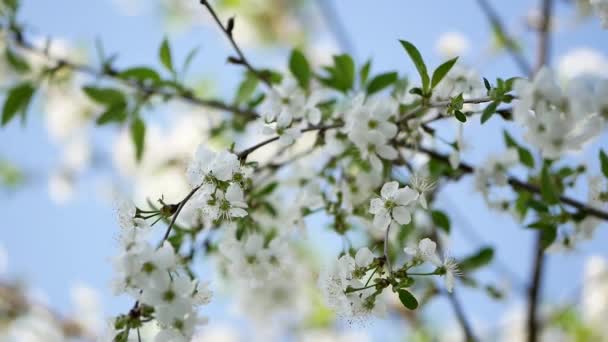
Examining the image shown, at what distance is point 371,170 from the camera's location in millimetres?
1021

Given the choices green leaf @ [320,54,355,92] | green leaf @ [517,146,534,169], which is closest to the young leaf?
green leaf @ [517,146,534,169]

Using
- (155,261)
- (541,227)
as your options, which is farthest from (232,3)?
(155,261)

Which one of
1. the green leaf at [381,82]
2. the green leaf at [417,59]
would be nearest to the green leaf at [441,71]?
the green leaf at [417,59]

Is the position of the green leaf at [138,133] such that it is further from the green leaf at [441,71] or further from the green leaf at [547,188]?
the green leaf at [547,188]

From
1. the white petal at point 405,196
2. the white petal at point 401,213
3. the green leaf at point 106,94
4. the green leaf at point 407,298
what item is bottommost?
the green leaf at point 407,298

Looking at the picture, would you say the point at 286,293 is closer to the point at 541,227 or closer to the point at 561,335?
the point at 561,335

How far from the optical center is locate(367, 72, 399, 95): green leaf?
1126 millimetres

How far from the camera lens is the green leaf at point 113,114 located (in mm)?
1283

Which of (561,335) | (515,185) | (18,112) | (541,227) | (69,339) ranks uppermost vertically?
(69,339)

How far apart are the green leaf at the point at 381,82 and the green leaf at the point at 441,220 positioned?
246mm

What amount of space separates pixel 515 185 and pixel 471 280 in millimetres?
259

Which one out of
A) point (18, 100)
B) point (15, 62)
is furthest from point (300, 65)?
point (15, 62)

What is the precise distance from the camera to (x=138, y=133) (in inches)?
52.1

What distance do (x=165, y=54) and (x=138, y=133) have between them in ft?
0.73
